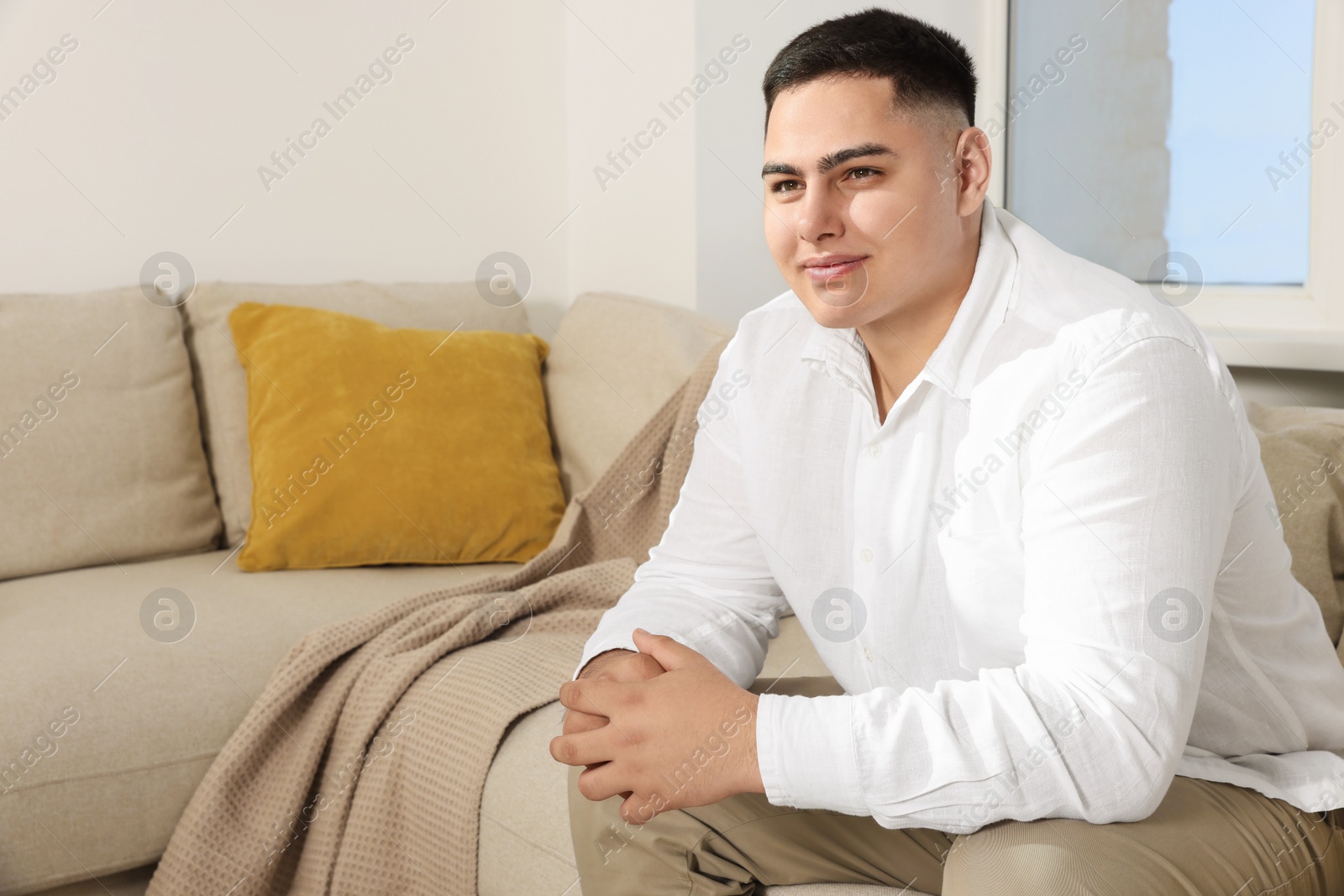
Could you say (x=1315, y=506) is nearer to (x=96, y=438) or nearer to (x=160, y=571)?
(x=160, y=571)

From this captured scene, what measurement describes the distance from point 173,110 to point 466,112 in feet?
2.18

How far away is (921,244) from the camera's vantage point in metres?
1.12

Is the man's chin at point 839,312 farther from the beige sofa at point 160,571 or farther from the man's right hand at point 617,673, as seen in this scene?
the beige sofa at point 160,571

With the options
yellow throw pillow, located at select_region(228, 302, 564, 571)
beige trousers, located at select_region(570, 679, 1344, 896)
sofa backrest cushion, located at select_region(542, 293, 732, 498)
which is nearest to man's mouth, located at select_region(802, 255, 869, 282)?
beige trousers, located at select_region(570, 679, 1344, 896)

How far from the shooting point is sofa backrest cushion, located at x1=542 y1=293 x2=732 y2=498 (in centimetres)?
212

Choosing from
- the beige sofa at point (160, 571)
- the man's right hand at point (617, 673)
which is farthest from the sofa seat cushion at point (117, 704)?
the man's right hand at point (617, 673)

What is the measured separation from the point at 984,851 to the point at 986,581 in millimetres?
248

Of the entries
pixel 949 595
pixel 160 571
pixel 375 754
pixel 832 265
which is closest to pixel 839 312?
pixel 832 265

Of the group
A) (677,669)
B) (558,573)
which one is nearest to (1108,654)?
(677,669)

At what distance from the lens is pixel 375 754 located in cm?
151

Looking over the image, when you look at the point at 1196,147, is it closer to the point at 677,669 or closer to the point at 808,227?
the point at 808,227

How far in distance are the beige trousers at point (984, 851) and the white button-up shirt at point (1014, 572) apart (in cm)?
3

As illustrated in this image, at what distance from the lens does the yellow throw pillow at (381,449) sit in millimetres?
2012

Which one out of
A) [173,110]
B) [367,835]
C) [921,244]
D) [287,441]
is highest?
[173,110]
